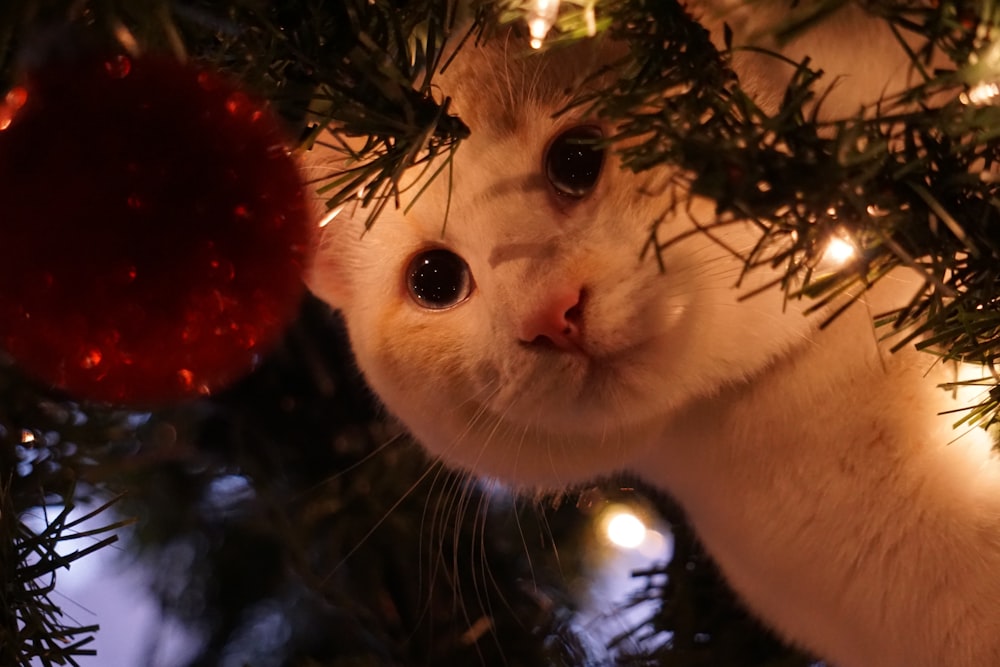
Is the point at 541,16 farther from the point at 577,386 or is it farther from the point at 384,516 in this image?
the point at 384,516

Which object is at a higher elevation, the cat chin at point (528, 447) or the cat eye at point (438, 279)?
the cat eye at point (438, 279)

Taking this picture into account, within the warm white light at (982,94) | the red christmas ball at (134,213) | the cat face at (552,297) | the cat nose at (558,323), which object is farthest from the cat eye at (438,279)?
the warm white light at (982,94)

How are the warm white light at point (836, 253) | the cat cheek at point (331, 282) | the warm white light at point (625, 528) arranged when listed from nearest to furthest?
the warm white light at point (836, 253) → the cat cheek at point (331, 282) → the warm white light at point (625, 528)

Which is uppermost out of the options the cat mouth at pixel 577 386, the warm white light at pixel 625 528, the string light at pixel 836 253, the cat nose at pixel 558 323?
the cat nose at pixel 558 323

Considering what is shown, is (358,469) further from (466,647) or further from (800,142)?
(800,142)

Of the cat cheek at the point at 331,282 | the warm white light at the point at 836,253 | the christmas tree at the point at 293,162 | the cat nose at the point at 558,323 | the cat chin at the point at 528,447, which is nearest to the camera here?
the christmas tree at the point at 293,162

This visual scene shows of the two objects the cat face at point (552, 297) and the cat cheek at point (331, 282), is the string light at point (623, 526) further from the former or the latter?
the cat cheek at point (331, 282)

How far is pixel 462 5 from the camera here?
56 centimetres

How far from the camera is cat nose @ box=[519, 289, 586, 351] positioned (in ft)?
1.89

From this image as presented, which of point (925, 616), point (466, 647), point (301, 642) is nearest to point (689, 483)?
point (925, 616)

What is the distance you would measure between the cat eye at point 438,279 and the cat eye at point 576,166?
0.38ft

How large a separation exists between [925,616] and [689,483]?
21cm

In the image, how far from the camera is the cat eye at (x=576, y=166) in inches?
24.1

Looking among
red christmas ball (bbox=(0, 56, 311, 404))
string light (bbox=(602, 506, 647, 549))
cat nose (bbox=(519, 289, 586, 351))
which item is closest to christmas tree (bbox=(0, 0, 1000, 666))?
red christmas ball (bbox=(0, 56, 311, 404))
